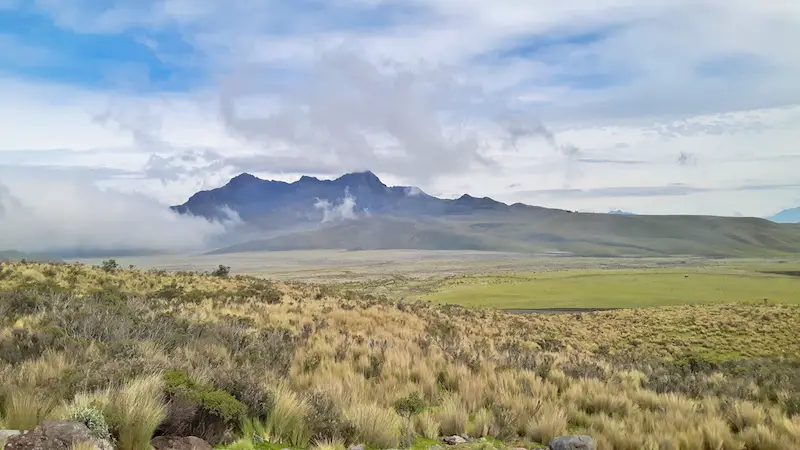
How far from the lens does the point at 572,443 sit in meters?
6.82

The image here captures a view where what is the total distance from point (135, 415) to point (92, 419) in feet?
1.27

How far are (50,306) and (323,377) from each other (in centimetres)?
859

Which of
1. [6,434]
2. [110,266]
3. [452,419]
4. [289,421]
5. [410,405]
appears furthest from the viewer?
[110,266]

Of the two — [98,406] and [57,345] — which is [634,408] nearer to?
[98,406]

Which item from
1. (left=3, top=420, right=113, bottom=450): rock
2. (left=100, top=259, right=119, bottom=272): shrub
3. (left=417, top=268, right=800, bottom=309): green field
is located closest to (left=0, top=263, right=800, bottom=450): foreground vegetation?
(left=3, top=420, right=113, bottom=450): rock

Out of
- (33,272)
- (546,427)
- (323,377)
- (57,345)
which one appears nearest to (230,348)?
(323,377)

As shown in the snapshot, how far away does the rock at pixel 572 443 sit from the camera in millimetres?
6766

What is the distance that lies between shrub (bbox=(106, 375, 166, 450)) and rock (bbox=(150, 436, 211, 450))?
0.10m

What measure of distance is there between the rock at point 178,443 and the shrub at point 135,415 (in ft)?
0.33

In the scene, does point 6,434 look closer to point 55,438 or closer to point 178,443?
point 55,438

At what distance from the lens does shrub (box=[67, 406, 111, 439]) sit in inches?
193

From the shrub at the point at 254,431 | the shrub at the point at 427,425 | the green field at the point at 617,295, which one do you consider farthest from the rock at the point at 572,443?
the green field at the point at 617,295

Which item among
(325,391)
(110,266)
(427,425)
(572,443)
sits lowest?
(572,443)

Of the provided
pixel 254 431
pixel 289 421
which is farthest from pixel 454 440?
pixel 254 431
